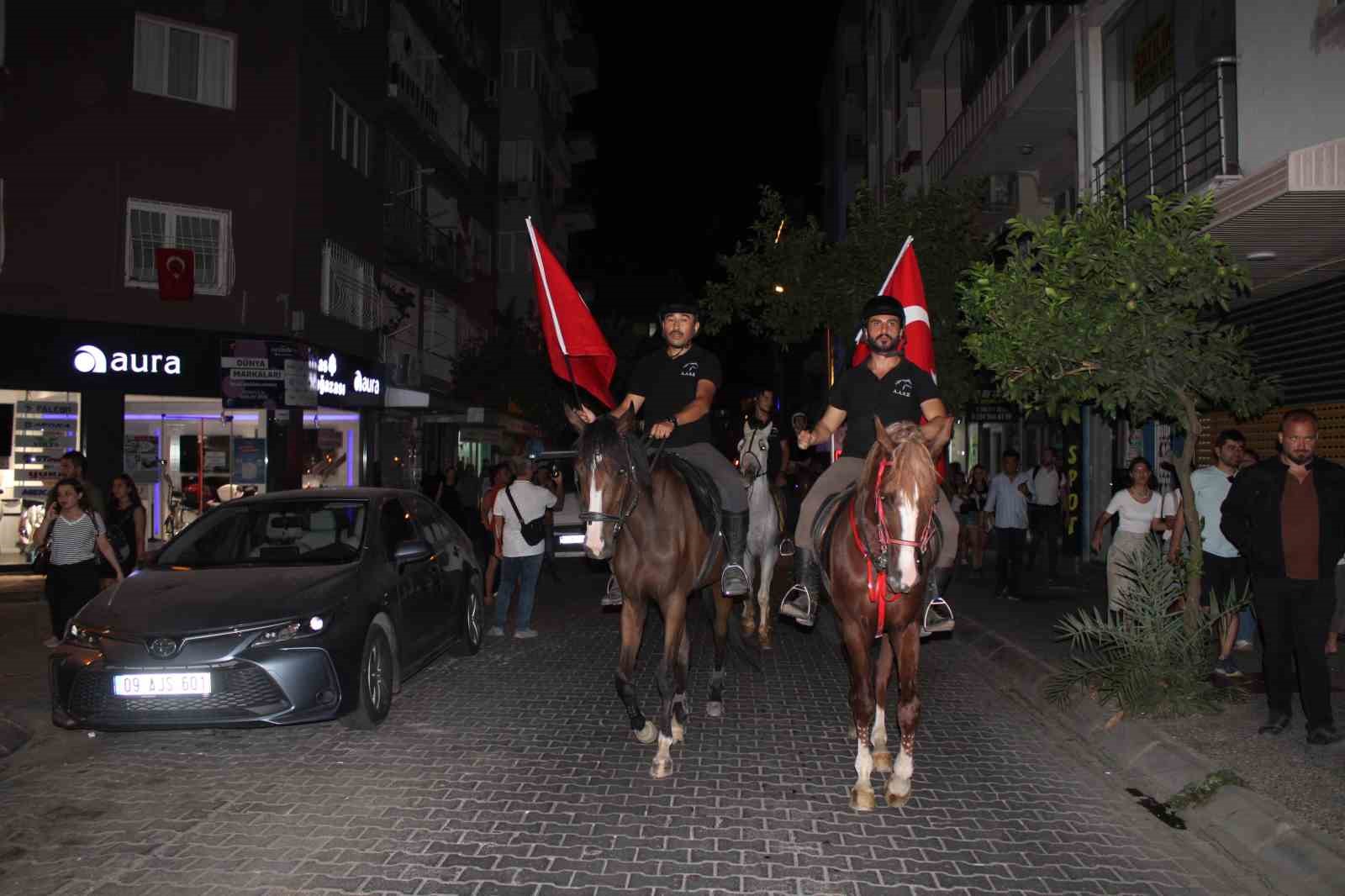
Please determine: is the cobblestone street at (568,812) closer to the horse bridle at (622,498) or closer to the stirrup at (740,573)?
the stirrup at (740,573)

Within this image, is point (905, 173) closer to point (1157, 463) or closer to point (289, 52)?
point (1157, 463)

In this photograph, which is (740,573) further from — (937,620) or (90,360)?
(90,360)

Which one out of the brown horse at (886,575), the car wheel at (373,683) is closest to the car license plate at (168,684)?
the car wheel at (373,683)

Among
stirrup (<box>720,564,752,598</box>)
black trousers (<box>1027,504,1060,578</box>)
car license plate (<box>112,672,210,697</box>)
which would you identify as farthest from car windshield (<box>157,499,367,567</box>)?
black trousers (<box>1027,504,1060,578</box>)

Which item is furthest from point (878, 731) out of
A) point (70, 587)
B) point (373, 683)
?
point (70, 587)

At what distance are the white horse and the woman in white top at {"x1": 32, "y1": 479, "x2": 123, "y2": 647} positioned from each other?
252 inches

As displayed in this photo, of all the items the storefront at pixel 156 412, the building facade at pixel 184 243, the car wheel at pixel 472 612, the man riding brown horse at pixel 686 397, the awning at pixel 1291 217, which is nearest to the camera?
the man riding brown horse at pixel 686 397

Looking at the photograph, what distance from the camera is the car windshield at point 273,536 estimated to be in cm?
787

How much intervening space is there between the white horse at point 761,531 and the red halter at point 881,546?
15.1 ft

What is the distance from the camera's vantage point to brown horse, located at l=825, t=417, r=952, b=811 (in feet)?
17.6

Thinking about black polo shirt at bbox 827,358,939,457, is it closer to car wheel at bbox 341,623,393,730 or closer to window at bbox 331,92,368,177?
car wheel at bbox 341,623,393,730

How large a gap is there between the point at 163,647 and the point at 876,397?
4882mm

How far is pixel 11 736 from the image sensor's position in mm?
7121

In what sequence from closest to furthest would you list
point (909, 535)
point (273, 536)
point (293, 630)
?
point (909, 535) < point (293, 630) < point (273, 536)
